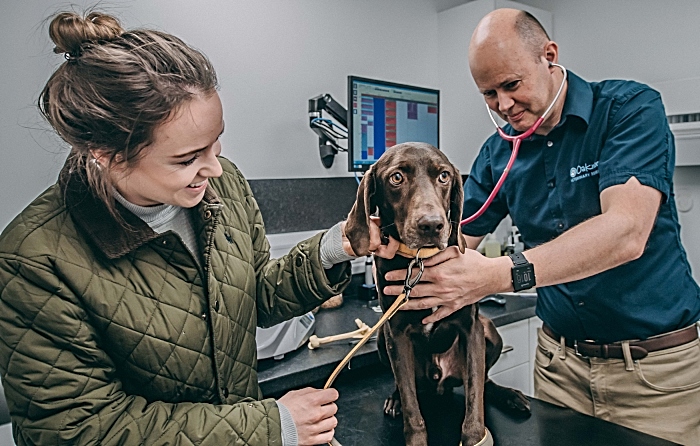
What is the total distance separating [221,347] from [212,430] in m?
0.16

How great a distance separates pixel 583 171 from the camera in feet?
4.66

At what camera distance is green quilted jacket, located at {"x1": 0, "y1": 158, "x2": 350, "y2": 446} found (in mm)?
860

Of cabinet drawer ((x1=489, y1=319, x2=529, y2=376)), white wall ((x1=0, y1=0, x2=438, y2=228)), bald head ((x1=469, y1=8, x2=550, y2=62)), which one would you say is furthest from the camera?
cabinet drawer ((x1=489, y1=319, x2=529, y2=376))

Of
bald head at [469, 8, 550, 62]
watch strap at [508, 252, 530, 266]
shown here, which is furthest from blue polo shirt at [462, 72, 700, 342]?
watch strap at [508, 252, 530, 266]

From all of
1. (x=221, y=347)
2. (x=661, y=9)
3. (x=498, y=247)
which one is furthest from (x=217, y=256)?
(x=661, y=9)

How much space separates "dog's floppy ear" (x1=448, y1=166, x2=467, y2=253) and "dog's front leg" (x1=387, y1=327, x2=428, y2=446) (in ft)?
0.68

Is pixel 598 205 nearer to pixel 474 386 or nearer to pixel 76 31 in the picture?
pixel 474 386

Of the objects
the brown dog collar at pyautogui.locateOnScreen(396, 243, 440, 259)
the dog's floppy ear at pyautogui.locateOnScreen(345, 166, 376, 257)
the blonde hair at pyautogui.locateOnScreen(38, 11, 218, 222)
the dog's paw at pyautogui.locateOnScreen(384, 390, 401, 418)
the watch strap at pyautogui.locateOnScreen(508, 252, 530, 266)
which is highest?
the blonde hair at pyautogui.locateOnScreen(38, 11, 218, 222)

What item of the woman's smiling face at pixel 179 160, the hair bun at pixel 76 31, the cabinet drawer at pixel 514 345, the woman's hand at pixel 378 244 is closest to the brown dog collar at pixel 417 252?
the woman's hand at pixel 378 244

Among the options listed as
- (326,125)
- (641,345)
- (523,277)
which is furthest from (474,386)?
(326,125)

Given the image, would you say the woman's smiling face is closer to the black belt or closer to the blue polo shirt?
the blue polo shirt

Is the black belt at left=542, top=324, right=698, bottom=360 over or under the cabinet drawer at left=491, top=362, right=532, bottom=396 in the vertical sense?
over

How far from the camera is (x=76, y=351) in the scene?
881mm

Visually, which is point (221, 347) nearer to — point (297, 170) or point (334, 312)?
point (334, 312)
